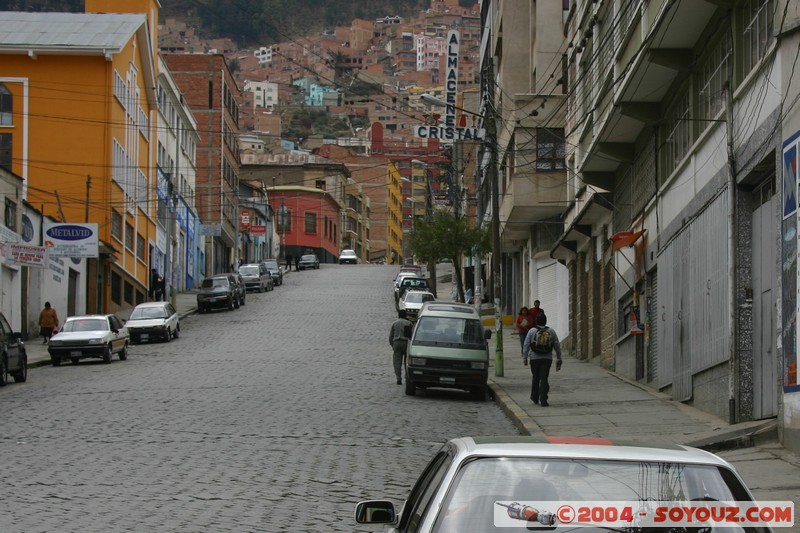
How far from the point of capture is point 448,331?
2627 centimetres

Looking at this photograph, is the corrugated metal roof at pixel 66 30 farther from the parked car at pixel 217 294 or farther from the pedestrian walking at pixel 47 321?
the pedestrian walking at pixel 47 321

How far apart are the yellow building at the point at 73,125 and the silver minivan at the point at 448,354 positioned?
27.6 meters

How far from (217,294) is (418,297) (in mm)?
10214

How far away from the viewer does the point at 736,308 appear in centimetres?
1664

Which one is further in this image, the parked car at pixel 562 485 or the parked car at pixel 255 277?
the parked car at pixel 255 277

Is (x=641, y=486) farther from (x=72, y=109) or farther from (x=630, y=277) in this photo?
(x=72, y=109)

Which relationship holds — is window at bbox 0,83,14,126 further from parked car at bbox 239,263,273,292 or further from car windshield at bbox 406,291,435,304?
parked car at bbox 239,263,273,292

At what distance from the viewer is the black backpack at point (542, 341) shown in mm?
21891

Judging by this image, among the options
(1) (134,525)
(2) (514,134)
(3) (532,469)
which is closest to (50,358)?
(2) (514,134)

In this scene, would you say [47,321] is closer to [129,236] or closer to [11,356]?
[11,356]

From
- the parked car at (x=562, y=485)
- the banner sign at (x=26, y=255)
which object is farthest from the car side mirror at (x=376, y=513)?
the banner sign at (x=26, y=255)

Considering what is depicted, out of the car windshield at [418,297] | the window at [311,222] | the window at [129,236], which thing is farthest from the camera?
the window at [311,222]

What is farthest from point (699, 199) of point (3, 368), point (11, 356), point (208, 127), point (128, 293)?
point (208, 127)

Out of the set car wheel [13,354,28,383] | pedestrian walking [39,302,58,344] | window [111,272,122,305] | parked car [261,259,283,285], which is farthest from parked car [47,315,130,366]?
parked car [261,259,283,285]
